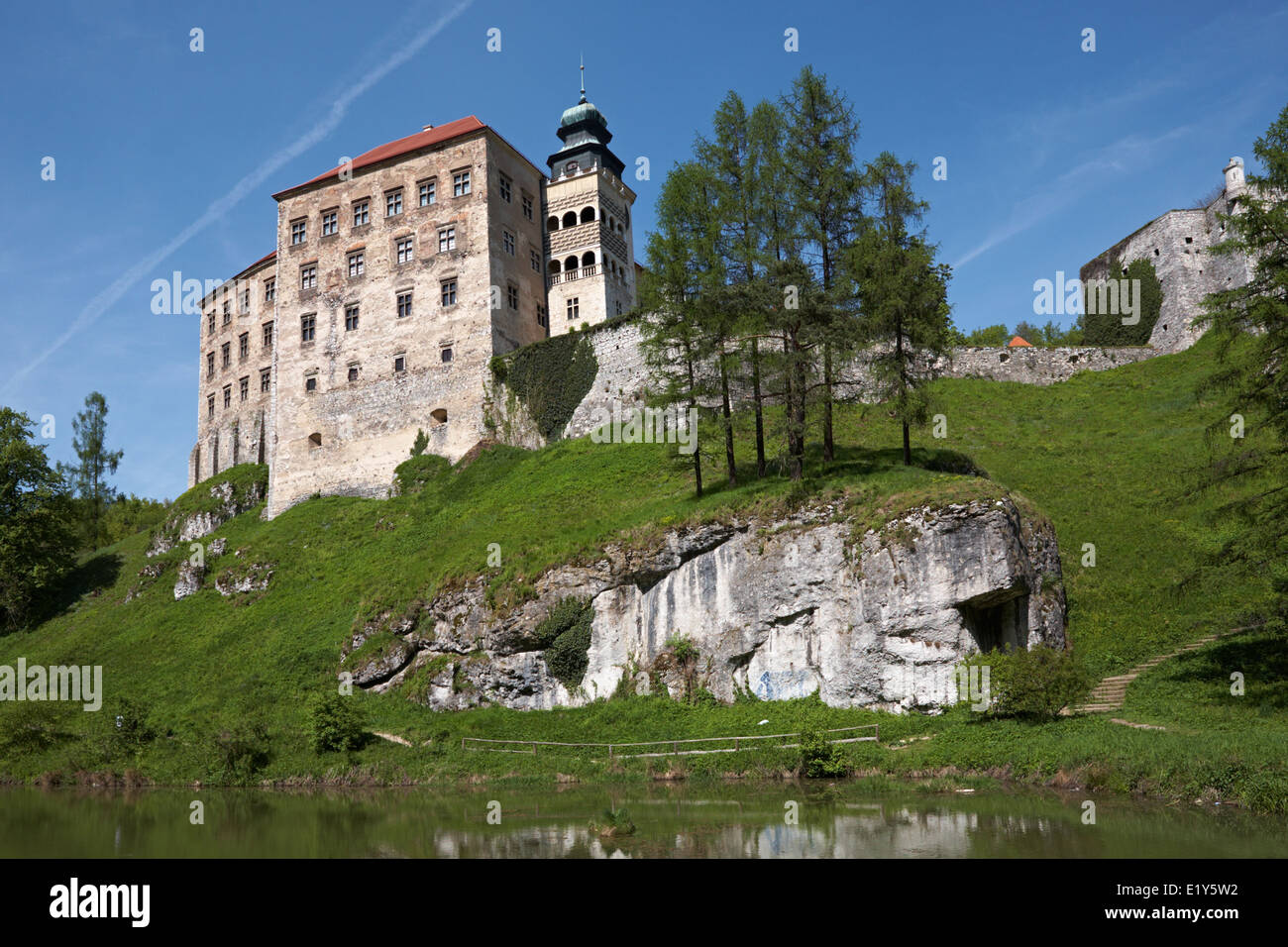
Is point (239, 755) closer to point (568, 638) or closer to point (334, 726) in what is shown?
point (334, 726)

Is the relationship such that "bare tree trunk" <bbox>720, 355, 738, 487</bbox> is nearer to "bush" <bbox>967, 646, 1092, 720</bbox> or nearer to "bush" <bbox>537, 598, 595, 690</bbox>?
"bush" <bbox>537, 598, 595, 690</bbox>

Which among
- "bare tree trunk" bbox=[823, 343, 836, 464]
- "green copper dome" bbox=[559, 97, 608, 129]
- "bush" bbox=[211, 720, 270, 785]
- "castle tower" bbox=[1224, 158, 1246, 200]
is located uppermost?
"green copper dome" bbox=[559, 97, 608, 129]

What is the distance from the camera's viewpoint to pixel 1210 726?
69.8ft

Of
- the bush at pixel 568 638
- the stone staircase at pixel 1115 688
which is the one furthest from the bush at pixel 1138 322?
the bush at pixel 568 638

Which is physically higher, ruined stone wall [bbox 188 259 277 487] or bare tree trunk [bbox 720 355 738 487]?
ruined stone wall [bbox 188 259 277 487]

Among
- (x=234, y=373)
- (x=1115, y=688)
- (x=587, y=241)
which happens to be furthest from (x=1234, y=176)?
(x=234, y=373)

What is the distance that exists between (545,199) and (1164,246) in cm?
4051

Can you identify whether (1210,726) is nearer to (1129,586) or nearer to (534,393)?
(1129,586)

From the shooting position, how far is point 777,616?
29.2 m

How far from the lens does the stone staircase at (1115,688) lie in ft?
81.2

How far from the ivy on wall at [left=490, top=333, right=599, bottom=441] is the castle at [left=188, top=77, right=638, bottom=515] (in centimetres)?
191

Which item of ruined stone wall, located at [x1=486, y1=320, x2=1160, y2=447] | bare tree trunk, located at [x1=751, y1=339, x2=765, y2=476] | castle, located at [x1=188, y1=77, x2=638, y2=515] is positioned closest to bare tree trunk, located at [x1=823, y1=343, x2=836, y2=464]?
bare tree trunk, located at [x1=751, y1=339, x2=765, y2=476]

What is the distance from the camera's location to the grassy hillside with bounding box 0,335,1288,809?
22766mm
